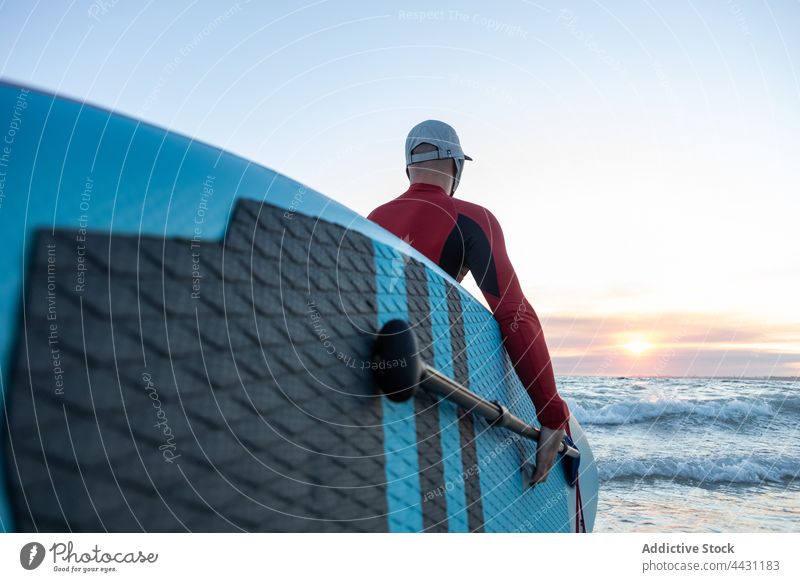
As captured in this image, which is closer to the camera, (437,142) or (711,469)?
(437,142)

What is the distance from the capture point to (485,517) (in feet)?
3.82

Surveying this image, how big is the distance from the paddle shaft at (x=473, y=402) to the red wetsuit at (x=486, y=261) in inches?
4.8

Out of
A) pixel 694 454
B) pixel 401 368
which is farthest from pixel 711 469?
pixel 401 368

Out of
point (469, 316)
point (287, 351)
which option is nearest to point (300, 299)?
point (287, 351)

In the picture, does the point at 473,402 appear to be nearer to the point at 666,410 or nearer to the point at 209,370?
the point at 209,370

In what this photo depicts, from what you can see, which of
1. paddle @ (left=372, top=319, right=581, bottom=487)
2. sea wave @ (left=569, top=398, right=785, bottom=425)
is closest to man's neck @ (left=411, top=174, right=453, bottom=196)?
paddle @ (left=372, top=319, right=581, bottom=487)

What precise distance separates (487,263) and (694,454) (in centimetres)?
523

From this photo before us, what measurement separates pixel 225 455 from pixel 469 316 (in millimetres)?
728

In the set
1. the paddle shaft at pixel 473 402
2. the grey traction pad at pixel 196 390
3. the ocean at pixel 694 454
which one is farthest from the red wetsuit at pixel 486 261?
the ocean at pixel 694 454

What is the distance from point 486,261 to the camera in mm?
1544

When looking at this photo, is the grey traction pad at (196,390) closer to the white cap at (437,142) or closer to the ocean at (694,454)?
the white cap at (437,142)

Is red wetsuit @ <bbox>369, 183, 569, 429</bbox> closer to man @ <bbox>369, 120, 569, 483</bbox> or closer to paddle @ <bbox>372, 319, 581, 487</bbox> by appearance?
man @ <bbox>369, 120, 569, 483</bbox>

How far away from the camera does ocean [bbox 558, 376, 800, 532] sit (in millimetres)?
3576
